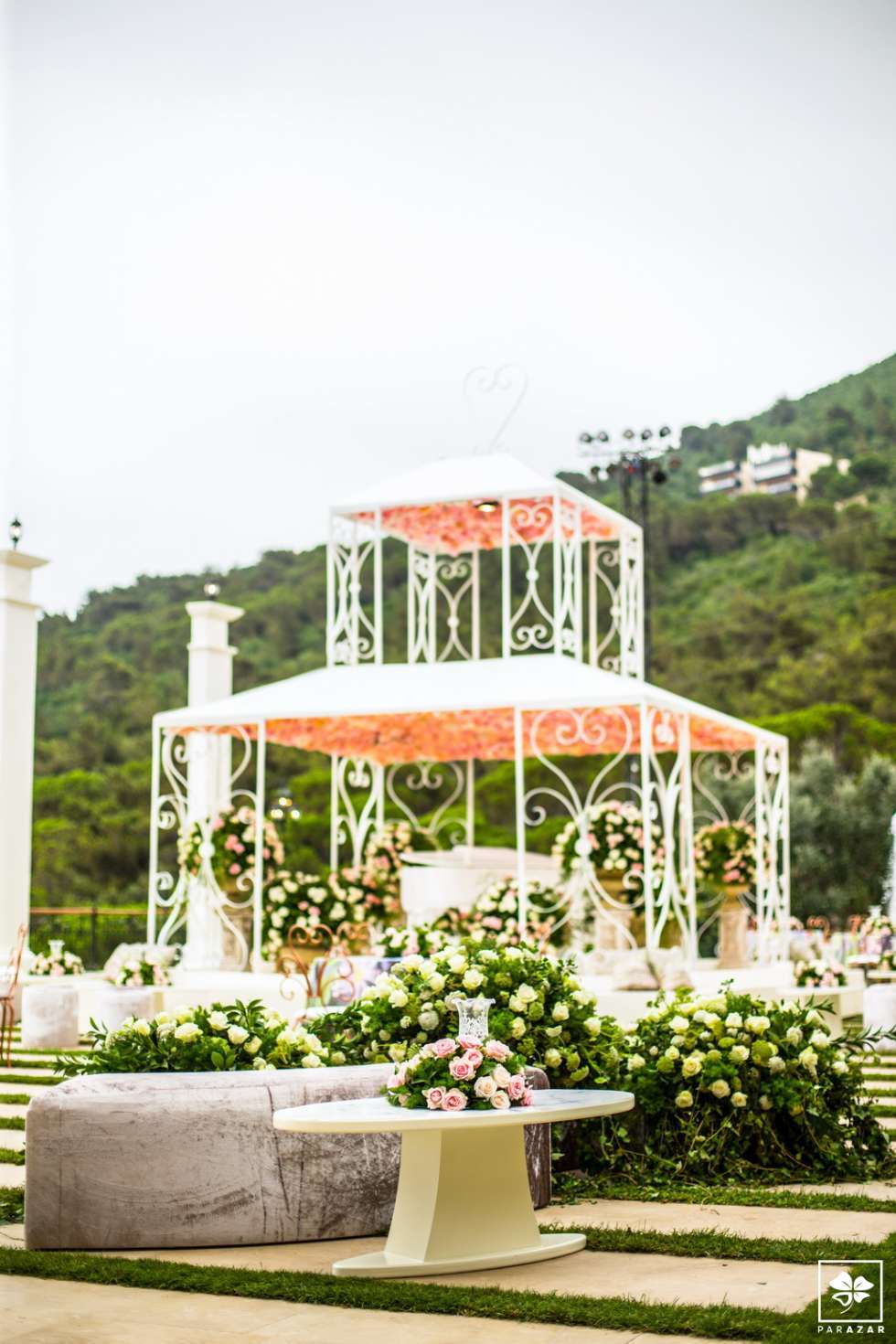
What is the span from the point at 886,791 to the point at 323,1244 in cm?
2731

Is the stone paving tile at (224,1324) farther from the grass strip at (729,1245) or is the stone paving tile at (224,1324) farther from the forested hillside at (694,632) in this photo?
the forested hillside at (694,632)

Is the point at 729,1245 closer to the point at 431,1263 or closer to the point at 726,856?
the point at 431,1263

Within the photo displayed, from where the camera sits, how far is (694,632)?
131 ft

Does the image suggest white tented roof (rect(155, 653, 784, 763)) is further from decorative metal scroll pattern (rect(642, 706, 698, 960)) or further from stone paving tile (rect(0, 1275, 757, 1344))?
stone paving tile (rect(0, 1275, 757, 1344))

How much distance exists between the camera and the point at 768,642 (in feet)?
129

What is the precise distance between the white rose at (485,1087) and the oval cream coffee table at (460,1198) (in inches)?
2.9

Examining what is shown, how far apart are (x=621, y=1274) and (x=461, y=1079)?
2.67 feet

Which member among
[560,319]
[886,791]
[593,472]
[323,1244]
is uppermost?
[560,319]

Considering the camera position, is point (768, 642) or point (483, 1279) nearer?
point (483, 1279)

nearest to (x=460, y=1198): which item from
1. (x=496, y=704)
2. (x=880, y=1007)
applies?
(x=880, y=1007)

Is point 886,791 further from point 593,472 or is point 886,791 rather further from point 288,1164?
point 288,1164

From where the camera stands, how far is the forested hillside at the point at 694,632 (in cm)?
3725

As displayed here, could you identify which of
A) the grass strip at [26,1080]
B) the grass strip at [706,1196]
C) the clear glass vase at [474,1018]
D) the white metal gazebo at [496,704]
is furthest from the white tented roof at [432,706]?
the clear glass vase at [474,1018]

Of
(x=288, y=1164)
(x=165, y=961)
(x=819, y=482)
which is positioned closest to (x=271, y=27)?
(x=288, y=1164)
